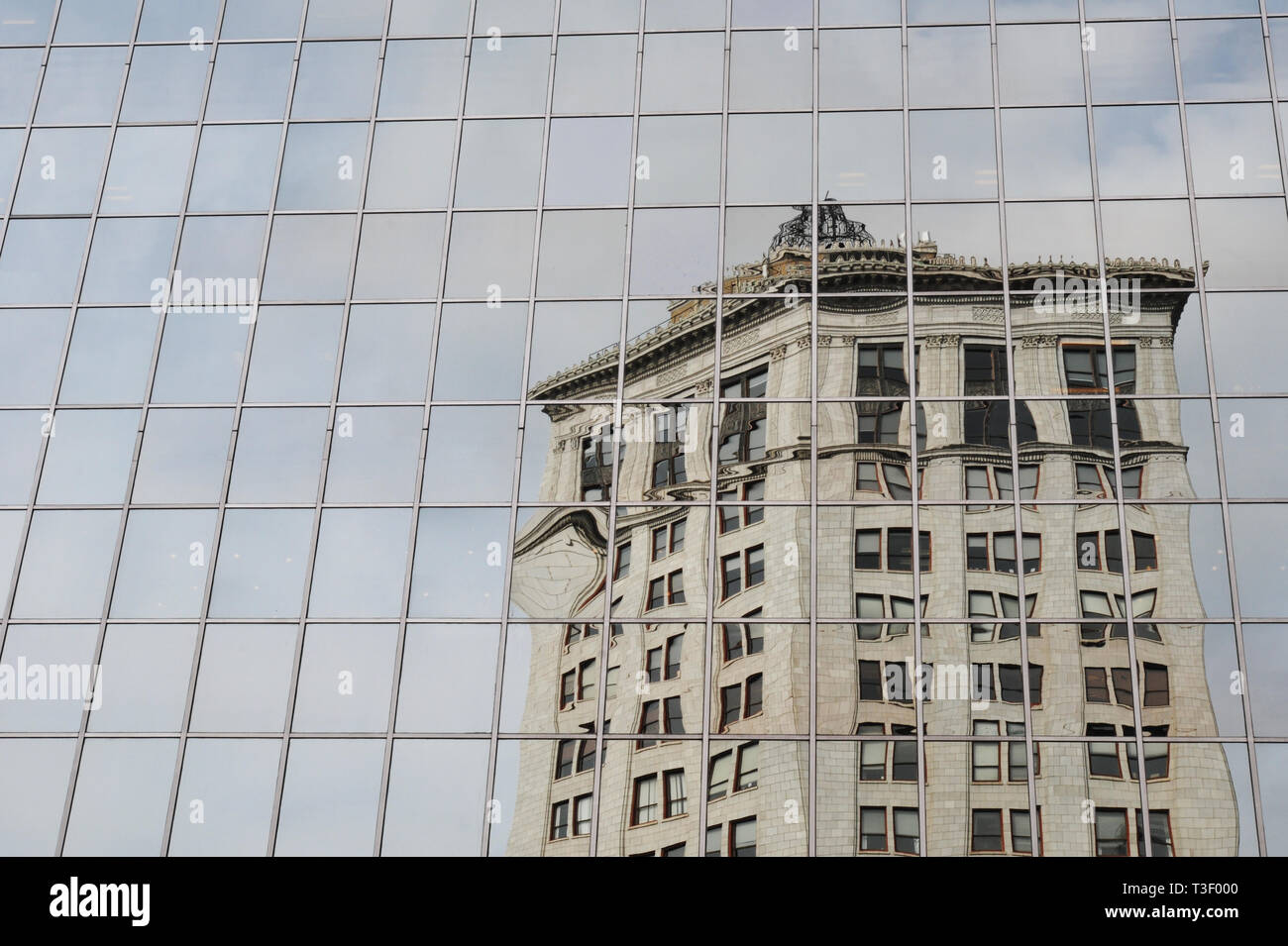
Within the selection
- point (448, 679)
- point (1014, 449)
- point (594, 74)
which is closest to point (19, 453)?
point (448, 679)

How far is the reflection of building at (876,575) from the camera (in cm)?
2594

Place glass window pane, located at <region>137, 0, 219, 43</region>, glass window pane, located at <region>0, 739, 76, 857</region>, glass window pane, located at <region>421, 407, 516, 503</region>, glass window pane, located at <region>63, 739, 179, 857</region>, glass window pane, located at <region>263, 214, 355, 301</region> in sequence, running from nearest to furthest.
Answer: glass window pane, located at <region>63, 739, 179, 857</region>, glass window pane, located at <region>0, 739, 76, 857</region>, glass window pane, located at <region>421, 407, 516, 503</region>, glass window pane, located at <region>263, 214, 355, 301</region>, glass window pane, located at <region>137, 0, 219, 43</region>

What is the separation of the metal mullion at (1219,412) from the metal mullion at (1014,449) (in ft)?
6.64

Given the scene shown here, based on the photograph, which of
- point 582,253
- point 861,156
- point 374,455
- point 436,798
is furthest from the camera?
point 861,156

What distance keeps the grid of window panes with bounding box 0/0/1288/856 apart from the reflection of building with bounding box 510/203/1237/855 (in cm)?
9

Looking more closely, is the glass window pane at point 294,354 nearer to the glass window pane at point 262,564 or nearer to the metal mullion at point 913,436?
the glass window pane at point 262,564

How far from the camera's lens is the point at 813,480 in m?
28.0

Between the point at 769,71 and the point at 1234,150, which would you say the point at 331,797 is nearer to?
the point at 769,71

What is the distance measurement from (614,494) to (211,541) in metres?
8.21

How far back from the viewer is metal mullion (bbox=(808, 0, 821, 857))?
2600 centimetres

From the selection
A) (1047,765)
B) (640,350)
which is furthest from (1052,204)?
(1047,765)

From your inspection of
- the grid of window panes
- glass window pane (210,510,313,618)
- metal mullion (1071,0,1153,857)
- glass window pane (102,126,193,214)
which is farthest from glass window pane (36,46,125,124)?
metal mullion (1071,0,1153,857)

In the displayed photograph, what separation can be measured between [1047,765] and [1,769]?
65.2 ft

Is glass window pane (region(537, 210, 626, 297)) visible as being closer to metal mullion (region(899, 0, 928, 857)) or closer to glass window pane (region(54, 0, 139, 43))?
metal mullion (region(899, 0, 928, 857))
